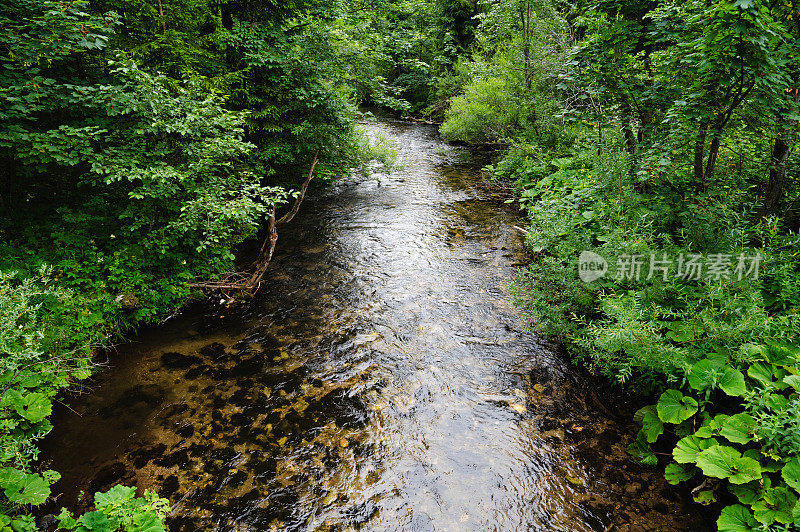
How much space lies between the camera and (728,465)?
3.10 meters

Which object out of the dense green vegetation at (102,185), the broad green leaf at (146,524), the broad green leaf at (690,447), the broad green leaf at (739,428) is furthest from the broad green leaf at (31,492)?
the broad green leaf at (739,428)

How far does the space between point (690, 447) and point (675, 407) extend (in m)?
0.39

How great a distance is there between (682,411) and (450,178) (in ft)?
35.5

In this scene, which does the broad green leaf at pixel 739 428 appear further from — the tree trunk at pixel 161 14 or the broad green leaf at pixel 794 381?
the tree trunk at pixel 161 14

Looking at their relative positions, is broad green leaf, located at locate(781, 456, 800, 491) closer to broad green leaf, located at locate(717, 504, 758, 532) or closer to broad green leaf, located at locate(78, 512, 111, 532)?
broad green leaf, located at locate(717, 504, 758, 532)

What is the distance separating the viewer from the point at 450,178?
13.4 metres

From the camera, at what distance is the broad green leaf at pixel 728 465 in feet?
9.73

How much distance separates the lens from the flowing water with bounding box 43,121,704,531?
3621 millimetres

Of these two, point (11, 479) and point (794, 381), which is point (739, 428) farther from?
point (11, 479)

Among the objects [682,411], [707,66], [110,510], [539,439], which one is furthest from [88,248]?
[707,66]

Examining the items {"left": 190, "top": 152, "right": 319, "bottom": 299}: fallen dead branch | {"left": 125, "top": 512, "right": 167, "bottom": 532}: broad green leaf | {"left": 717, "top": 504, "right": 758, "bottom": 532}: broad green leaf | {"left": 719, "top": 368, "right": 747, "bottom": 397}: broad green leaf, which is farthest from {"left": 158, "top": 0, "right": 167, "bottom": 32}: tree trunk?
{"left": 717, "top": 504, "right": 758, "bottom": 532}: broad green leaf

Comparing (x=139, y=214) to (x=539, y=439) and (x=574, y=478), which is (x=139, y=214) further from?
(x=574, y=478)

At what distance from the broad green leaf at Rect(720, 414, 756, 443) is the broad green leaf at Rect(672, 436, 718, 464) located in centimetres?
18

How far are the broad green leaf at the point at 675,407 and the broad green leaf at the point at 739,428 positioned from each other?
0.29 m
